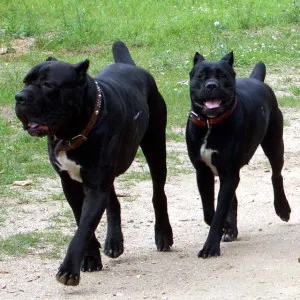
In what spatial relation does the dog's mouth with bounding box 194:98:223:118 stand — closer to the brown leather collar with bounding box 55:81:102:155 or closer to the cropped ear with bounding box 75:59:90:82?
the brown leather collar with bounding box 55:81:102:155

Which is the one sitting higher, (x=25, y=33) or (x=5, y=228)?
(x=5, y=228)

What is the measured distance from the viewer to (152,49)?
16.8m

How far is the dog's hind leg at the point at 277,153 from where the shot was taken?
8523mm

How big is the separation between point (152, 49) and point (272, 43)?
196 centimetres

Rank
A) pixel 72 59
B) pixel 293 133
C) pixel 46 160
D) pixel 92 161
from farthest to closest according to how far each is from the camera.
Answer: pixel 72 59, pixel 293 133, pixel 46 160, pixel 92 161

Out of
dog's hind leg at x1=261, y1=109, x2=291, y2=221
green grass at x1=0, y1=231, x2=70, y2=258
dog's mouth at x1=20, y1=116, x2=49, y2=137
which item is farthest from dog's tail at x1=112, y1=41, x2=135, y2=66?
dog's mouth at x1=20, y1=116, x2=49, y2=137

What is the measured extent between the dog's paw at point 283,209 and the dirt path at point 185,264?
0.08 metres

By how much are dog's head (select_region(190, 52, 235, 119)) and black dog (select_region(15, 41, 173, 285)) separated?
0.40 meters

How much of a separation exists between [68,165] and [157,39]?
1096 cm

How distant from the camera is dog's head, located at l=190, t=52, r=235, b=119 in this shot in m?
7.42

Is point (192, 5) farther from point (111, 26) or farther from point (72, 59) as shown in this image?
point (72, 59)

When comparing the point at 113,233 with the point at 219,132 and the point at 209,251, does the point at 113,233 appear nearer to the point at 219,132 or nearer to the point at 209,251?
the point at 209,251

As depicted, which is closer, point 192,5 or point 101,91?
point 101,91

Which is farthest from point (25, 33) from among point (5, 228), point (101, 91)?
point (101, 91)
